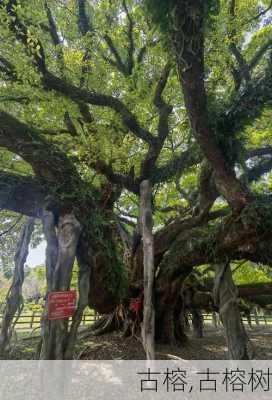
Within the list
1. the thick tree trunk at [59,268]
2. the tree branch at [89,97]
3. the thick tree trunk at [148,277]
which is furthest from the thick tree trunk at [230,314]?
the tree branch at [89,97]

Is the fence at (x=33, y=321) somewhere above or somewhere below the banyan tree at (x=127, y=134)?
below

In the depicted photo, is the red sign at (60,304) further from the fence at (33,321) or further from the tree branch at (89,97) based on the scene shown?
the fence at (33,321)

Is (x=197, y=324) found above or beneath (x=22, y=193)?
beneath

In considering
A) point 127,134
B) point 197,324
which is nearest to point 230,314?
point 127,134

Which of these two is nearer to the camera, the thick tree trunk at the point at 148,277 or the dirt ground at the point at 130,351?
the thick tree trunk at the point at 148,277

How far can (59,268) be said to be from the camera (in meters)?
3.32

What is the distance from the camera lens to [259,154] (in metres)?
5.18

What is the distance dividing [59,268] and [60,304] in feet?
1.42

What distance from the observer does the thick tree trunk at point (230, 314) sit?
4.05 m

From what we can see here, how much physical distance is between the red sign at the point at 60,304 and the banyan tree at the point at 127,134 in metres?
0.18

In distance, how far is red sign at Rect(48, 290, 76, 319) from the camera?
9.70 feet

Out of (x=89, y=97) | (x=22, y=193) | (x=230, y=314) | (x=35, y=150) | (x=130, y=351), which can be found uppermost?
(x=89, y=97)

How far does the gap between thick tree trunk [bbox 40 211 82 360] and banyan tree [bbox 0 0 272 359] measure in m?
0.01

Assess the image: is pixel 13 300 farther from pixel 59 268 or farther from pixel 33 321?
pixel 33 321
